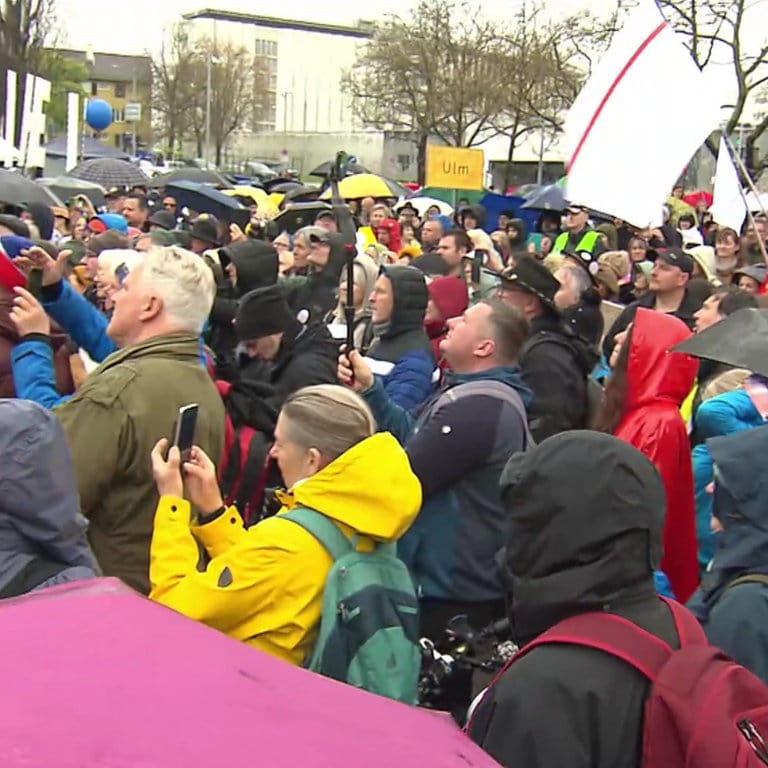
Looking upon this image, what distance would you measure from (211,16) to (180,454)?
379 feet

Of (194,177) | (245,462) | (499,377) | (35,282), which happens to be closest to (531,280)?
(499,377)

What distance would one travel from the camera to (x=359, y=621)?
9.04 feet

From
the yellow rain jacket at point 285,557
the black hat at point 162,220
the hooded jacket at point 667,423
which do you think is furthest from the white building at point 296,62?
the yellow rain jacket at point 285,557

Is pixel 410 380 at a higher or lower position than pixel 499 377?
lower

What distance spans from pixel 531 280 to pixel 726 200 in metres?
4.99

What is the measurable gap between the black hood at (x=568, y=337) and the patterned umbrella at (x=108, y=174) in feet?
48.8

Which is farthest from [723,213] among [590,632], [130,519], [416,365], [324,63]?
[324,63]

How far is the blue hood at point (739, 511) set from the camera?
2.61 metres

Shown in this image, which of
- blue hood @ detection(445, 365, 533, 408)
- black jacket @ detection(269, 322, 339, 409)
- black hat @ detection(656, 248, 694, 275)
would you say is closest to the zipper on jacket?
blue hood @ detection(445, 365, 533, 408)

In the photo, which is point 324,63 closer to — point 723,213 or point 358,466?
point 723,213

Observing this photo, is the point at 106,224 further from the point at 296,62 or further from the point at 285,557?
the point at 296,62

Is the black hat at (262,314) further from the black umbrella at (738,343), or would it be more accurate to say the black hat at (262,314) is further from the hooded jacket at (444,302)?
the black umbrella at (738,343)

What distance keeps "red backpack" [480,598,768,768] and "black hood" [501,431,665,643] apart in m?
0.06

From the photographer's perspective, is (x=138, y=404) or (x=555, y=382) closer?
(x=138, y=404)
